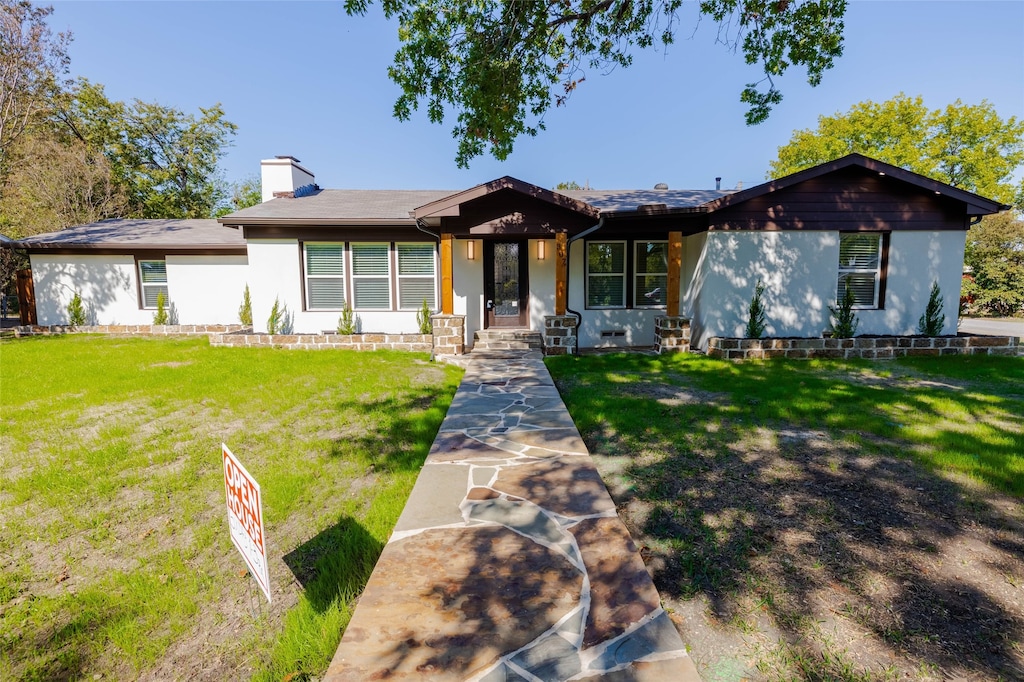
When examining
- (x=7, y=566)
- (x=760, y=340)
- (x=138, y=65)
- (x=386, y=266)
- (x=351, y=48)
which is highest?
(x=138, y=65)

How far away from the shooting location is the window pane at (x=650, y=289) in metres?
11.3

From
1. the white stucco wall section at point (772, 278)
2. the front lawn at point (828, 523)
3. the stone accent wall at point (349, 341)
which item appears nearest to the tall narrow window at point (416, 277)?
the stone accent wall at point (349, 341)

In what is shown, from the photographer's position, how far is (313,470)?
4.09 metres

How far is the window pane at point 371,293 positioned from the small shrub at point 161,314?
21.9 feet

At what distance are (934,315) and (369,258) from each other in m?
13.2

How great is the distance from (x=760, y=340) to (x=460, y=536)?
30.3 ft

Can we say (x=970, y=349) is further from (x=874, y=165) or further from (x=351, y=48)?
(x=351, y=48)

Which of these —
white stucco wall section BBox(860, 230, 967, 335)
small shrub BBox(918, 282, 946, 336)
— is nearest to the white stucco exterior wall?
white stucco wall section BBox(860, 230, 967, 335)

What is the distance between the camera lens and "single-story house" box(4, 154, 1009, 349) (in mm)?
9781

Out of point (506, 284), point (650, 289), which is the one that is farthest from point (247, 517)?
point (650, 289)

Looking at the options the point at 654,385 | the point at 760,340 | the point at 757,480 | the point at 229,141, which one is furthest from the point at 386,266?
the point at 229,141

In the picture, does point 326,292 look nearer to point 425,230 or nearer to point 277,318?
point 277,318

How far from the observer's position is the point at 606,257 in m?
11.3

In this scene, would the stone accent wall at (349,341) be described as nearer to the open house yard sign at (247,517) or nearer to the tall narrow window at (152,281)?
the tall narrow window at (152,281)
